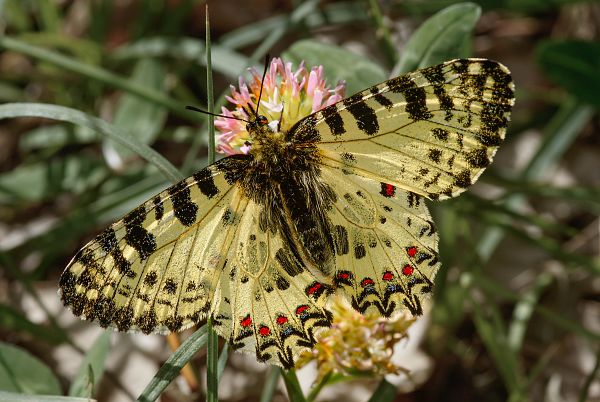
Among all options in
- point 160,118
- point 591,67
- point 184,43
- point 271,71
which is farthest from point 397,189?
point 184,43

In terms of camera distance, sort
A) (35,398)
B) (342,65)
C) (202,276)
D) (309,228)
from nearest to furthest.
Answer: (35,398), (202,276), (309,228), (342,65)

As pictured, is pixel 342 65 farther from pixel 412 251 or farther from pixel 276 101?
pixel 412 251

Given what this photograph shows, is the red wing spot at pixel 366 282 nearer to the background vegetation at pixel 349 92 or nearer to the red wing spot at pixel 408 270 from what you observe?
the red wing spot at pixel 408 270

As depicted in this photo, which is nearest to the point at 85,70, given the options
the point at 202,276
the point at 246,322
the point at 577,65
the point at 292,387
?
the point at 202,276

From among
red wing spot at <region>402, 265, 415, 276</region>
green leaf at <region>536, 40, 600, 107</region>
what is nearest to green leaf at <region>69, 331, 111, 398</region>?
red wing spot at <region>402, 265, 415, 276</region>

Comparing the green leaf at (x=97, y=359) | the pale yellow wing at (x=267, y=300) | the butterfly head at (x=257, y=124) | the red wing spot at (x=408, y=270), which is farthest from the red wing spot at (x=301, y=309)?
the green leaf at (x=97, y=359)

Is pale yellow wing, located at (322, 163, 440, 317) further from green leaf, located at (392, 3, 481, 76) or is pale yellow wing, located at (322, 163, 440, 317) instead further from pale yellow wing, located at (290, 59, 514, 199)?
green leaf, located at (392, 3, 481, 76)
